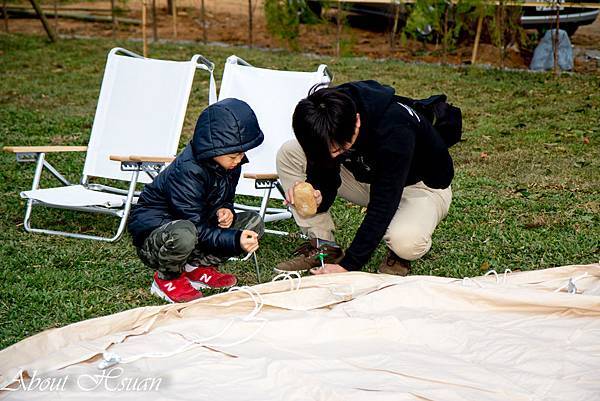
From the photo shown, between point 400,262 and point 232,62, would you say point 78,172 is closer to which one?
point 232,62

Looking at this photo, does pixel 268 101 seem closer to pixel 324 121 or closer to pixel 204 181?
pixel 204 181

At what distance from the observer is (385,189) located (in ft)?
11.9

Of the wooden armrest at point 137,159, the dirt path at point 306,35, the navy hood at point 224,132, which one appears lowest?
Result: the dirt path at point 306,35

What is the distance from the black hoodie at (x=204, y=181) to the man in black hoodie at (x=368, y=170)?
0.37 metres

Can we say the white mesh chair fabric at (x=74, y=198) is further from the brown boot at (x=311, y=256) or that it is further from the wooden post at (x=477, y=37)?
the wooden post at (x=477, y=37)

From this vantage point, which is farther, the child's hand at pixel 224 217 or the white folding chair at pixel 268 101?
the white folding chair at pixel 268 101

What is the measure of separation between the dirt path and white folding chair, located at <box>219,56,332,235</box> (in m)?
5.17

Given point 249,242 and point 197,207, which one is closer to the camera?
point 249,242

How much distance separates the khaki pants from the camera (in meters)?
4.03

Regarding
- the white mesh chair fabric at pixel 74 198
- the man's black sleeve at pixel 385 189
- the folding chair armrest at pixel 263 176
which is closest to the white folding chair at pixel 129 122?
the white mesh chair fabric at pixel 74 198

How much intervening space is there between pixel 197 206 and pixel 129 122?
5.69 ft

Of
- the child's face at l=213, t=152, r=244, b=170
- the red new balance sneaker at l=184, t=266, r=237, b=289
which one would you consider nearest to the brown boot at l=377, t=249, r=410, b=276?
the red new balance sneaker at l=184, t=266, r=237, b=289

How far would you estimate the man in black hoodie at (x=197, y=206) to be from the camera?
3.63 metres

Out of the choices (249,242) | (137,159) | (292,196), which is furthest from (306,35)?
(249,242)
